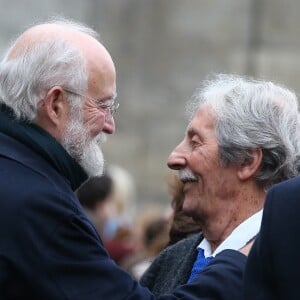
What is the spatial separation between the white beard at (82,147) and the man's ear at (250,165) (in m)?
0.46

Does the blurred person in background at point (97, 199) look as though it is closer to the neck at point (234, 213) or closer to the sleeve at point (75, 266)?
the neck at point (234, 213)

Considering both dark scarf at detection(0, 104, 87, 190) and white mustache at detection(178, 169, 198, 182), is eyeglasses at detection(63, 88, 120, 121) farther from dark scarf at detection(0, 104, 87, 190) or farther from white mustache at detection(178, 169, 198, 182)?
white mustache at detection(178, 169, 198, 182)

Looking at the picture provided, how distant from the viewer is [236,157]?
471 cm

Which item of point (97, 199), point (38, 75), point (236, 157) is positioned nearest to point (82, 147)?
point (38, 75)

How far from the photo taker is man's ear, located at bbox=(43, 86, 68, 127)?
4.50 metres

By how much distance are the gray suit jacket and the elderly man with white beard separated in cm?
50

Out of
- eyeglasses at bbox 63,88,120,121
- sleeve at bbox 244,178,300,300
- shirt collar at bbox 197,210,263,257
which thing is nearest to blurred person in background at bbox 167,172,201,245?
shirt collar at bbox 197,210,263,257

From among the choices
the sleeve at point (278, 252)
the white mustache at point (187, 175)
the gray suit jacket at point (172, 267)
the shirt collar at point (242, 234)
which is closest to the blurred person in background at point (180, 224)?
the gray suit jacket at point (172, 267)

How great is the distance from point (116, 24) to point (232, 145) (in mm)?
10861

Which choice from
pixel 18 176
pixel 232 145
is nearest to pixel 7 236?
pixel 18 176

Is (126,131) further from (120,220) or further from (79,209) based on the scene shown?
(79,209)

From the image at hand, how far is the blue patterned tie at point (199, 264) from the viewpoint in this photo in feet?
15.8

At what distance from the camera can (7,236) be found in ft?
13.9

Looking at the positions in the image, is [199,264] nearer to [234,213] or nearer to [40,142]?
[234,213]
